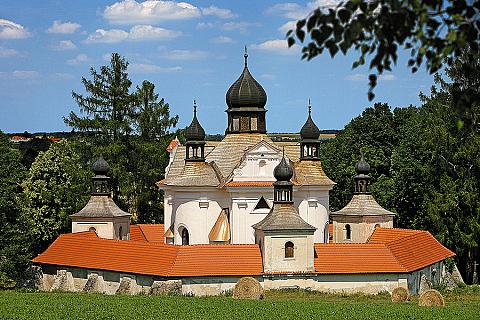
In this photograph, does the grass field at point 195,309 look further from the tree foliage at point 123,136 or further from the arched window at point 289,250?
the tree foliage at point 123,136

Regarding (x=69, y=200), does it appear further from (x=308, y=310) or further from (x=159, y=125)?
(x=308, y=310)

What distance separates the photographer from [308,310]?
24109mm

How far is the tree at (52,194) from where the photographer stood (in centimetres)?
4694

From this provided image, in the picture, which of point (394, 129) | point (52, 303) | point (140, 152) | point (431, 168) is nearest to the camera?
point (52, 303)

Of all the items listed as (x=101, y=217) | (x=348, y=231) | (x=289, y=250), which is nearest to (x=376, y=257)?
(x=289, y=250)

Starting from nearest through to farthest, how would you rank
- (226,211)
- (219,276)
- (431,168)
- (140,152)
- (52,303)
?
(52,303)
(219,276)
(226,211)
(431,168)
(140,152)

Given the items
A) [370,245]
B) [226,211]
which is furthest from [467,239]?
[226,211]

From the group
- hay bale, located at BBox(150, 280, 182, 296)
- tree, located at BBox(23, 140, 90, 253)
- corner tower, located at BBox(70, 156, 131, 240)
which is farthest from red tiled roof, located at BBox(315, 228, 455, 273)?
tree, located at BBox(23, 140, 90, 253)

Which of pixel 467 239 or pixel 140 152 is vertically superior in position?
pixel 140 152

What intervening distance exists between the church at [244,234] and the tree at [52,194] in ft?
12.8

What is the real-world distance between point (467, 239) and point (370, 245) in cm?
730

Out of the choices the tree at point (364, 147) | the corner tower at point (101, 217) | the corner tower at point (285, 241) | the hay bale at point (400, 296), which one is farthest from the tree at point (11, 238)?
the tree at point (364, 147)

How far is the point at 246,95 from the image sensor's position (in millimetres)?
42281

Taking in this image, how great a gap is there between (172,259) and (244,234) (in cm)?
603
